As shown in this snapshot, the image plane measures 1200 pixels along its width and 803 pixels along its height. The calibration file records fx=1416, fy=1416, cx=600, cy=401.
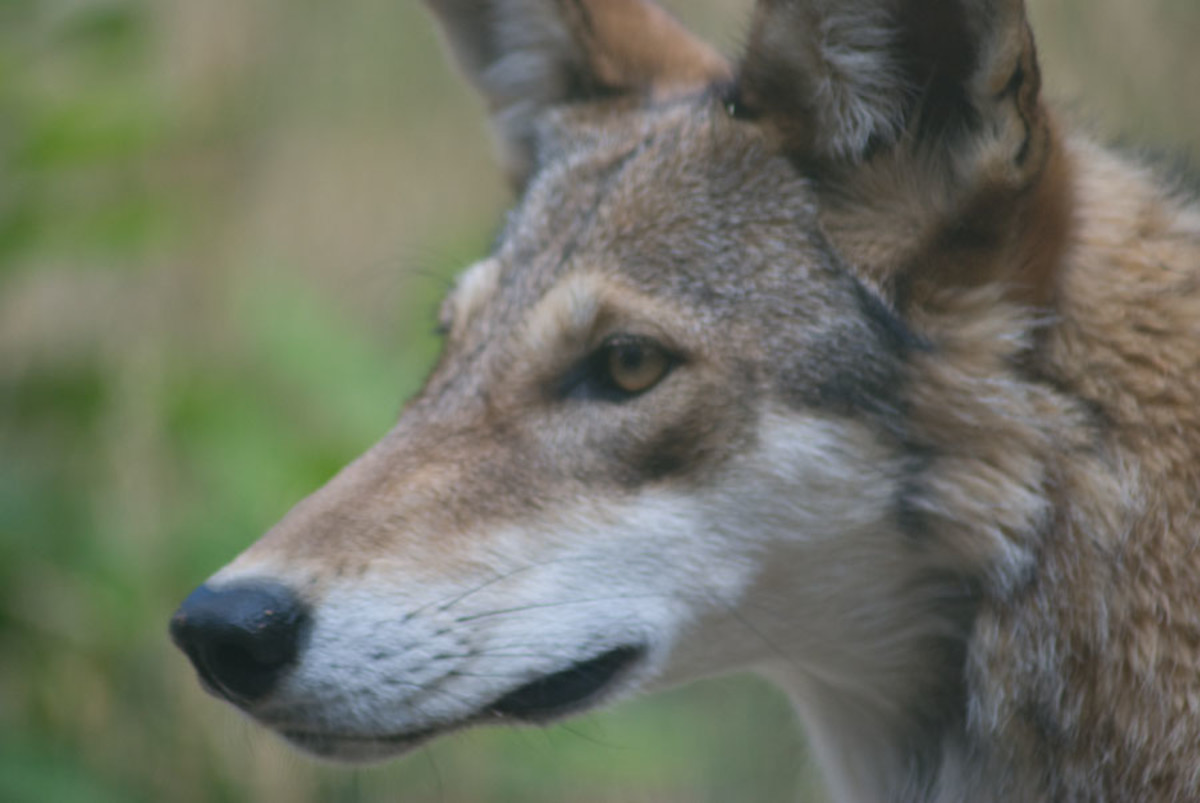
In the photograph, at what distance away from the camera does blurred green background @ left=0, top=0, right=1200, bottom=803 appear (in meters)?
4.82

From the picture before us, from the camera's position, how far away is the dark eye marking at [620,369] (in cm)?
302

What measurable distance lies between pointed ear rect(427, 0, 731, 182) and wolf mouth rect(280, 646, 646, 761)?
5.53 ft

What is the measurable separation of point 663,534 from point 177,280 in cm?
392

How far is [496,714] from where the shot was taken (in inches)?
115

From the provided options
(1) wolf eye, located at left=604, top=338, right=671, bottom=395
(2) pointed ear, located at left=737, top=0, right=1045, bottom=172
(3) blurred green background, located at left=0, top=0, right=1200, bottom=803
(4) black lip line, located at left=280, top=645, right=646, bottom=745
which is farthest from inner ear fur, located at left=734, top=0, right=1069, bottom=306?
(3) blurred green background, located at left=0, top=0, right=1200, bottom=803

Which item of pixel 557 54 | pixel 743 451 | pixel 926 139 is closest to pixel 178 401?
pixel 557 54

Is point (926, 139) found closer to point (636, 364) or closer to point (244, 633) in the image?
point (636, 364)

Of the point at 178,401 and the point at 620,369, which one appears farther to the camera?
the point at 178,401

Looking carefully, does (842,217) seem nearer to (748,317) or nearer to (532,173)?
(748,317)

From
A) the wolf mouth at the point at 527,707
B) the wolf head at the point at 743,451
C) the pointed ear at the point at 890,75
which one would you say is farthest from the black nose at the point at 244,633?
the pointed ear at the point at 890,75

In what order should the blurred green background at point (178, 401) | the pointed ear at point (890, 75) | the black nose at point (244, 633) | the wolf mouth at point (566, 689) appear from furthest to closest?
the blurred green background at point (178, 401), the wolf mouth at point (566, 689), the pointed ear at point (890, 75), the black nose at point (244, 633)

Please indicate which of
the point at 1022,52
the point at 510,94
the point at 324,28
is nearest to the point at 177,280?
the point at 510,94

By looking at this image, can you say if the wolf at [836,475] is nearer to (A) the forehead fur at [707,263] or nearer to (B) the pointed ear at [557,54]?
(A) the forehead fur at [707,263]

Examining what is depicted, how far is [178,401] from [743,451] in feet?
9.72
